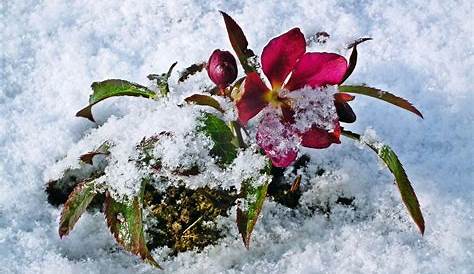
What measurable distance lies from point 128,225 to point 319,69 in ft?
1.31

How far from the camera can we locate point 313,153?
1.35 m

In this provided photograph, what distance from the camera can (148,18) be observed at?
5.34ft

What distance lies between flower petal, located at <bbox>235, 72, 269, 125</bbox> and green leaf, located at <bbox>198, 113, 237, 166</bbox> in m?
0.13

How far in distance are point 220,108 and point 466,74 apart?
1.94ft

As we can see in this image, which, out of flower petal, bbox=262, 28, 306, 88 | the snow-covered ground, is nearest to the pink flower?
flower petal, bbox=262, 28, 306, 88

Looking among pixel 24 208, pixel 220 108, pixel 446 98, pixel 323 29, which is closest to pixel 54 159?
pixel 24 208

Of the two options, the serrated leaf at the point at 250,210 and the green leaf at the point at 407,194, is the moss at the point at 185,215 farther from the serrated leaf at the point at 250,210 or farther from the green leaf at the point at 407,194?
the green leaf at the point at 407,194

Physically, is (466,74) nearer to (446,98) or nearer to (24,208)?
(446,98)

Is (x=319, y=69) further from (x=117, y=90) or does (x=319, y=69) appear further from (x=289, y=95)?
(x=117, y=90)

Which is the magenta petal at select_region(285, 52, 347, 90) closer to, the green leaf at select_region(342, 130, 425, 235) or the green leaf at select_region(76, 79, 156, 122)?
the green leaf at select_region(342, 130, 425, 235)

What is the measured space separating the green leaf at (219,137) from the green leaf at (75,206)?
22 cm

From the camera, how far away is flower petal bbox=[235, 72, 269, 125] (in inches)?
40.4

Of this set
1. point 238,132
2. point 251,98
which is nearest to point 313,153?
point 238,132

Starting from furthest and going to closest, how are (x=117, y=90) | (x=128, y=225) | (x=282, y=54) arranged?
(x=117, y=90), (x=128, y=225), (x=282, y=54)
